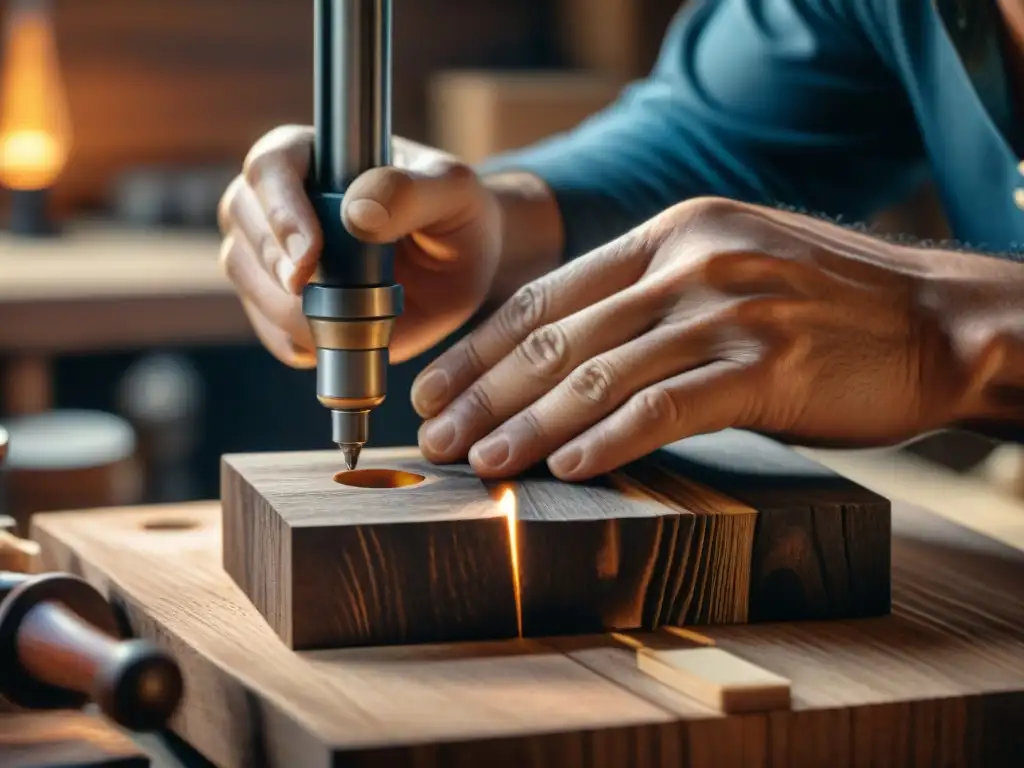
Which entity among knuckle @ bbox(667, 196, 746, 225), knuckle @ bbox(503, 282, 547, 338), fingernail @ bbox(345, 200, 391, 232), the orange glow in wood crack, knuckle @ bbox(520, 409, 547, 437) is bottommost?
the orange glow in wood crack

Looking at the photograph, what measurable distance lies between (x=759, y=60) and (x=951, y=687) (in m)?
0.77

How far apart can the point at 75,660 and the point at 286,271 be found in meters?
0.29

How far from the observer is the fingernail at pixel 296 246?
0.80m

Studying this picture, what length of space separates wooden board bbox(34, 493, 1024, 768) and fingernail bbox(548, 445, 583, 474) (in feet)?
0.34

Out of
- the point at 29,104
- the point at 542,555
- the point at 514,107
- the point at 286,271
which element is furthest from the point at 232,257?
the point at 29,104

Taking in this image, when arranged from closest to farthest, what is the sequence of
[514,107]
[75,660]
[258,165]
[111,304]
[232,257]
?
1. [75,660]
2. [258,165]
3. [232,257]
4. [111,304]
5. [514,107]

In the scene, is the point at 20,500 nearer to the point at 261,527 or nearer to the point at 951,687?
the point at 261,527

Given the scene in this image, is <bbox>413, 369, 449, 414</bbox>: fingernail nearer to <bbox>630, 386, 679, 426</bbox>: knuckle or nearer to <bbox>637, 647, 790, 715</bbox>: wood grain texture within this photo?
<bbox>630, 386, 679, 426</bbox>: knuckle

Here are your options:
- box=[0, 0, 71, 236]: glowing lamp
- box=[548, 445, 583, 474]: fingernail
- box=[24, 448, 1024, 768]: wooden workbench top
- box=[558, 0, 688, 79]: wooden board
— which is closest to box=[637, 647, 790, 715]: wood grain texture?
box=[24, 448, 1024, 768]: wooden workbench top

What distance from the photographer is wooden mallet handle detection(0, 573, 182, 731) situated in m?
0.58

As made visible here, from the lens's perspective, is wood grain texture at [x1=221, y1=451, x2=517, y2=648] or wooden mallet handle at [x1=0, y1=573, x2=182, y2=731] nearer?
wooden mallet handle at [x1=0, y1=573, x2=182, y2=731]

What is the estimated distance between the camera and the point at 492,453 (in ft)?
2.71

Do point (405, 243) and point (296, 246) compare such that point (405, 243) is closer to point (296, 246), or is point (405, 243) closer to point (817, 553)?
point (296, 246)

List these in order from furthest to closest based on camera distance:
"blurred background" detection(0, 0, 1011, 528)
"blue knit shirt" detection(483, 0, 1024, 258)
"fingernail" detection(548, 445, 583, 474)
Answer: "blurred background" detection(0, 0, 1011, 528) < "blue knit shirt" detection(483, 0, 1024, 258) < "fingernail" detection(548, 445, 583, 474)
